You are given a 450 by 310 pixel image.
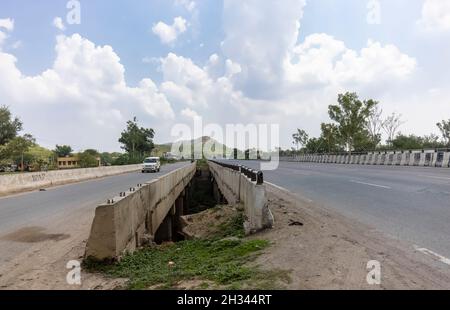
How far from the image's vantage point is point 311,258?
5.55 meters

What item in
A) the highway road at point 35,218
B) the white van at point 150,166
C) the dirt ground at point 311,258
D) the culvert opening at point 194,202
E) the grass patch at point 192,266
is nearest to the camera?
the dirt ground at point 311,258

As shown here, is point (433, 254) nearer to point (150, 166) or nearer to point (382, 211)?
point (382, 211)

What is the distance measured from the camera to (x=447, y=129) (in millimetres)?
87500

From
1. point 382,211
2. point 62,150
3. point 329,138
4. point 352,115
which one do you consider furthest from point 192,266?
point 62,150

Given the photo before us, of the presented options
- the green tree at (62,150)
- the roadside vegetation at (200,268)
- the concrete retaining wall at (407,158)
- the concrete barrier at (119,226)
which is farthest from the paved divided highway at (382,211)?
the green tree at (62,150)

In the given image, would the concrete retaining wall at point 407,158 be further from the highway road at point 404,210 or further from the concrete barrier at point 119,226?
the concrete barrier at point 119,226

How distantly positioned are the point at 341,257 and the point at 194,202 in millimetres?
32925

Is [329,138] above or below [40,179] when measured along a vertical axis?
above

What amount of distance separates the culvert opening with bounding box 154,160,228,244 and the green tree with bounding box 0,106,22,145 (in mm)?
41376

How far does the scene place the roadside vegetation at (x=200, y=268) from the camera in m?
4.85

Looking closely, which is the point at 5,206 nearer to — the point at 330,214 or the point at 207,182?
the point at 330,214

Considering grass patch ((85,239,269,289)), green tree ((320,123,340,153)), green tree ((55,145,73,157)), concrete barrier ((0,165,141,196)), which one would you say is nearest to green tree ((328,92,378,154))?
green tree ((320,123,340,153))

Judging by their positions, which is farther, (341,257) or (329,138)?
(329,138)

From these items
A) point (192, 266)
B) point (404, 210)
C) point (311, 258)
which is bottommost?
point (192, 266)
